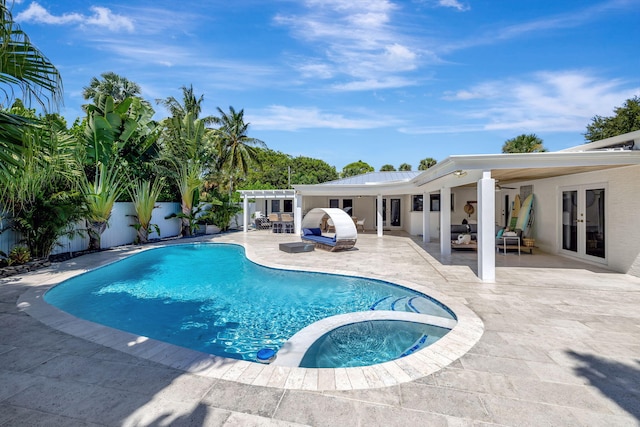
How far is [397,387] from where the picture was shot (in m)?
3.40

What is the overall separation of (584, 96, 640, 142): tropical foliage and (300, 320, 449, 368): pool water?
29.2m

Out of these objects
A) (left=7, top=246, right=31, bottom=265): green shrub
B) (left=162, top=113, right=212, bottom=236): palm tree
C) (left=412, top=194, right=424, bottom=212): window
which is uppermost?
(left=162, top=113, right=212, bottom=236): palm tree

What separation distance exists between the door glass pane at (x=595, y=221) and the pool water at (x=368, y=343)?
315 inches

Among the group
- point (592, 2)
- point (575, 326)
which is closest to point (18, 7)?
point (575, 326)

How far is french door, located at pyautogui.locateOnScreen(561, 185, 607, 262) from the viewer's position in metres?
9.57

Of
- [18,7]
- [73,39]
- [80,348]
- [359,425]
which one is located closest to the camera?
[18,7]

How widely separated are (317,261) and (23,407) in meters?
8.73

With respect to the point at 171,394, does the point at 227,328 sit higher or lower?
lower

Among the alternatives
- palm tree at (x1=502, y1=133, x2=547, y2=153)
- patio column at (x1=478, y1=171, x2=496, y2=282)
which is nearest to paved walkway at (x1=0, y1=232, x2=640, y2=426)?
patio column at (x1=478, y1=171, x2=496, y2=282)

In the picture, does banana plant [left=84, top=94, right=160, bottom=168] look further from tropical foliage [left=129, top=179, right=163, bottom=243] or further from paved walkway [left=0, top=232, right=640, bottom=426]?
paved walkway [left=0, top=232, right=640, bottom=426]

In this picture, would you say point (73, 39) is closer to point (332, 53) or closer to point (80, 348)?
point (332, 53)

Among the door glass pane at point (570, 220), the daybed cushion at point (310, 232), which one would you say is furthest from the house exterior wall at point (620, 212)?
the daybed cushion at point (310, 232)

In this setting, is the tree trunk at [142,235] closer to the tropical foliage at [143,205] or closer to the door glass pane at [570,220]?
the tropical foliage at [143,205]

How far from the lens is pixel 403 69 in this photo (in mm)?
14695
